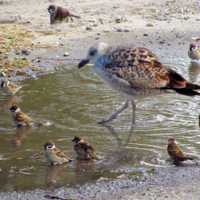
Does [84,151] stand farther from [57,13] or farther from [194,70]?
[57,13]

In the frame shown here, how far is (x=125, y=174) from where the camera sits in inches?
191

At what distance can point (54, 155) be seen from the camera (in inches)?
198

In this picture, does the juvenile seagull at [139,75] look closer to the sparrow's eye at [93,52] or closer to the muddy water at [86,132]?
the sparrow's eye at [93,52]

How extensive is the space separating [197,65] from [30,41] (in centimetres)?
598

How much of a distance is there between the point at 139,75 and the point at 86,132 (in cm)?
149

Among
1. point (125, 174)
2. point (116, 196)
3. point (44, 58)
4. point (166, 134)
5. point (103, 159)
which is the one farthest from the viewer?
point (44, 58)

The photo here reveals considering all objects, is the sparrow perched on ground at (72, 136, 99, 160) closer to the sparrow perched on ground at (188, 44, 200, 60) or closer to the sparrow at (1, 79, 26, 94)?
the sparrow at (1, 79, 26, 94)

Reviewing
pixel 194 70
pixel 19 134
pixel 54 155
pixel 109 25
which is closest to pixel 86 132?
pixel 19 134

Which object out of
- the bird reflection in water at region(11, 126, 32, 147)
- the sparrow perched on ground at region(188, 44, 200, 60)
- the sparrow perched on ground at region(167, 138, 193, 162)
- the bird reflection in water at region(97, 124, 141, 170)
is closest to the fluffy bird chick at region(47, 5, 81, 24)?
the sparrow perched on ground at region(188, 44, 200, 60)

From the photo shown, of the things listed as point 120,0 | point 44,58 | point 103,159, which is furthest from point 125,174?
point 120,0

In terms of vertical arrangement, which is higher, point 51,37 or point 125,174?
point 51,37

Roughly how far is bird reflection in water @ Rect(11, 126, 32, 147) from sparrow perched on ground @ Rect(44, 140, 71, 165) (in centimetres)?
88

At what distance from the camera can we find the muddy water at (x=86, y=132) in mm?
4914

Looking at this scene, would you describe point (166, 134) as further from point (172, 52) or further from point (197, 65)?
point (172, 52)
